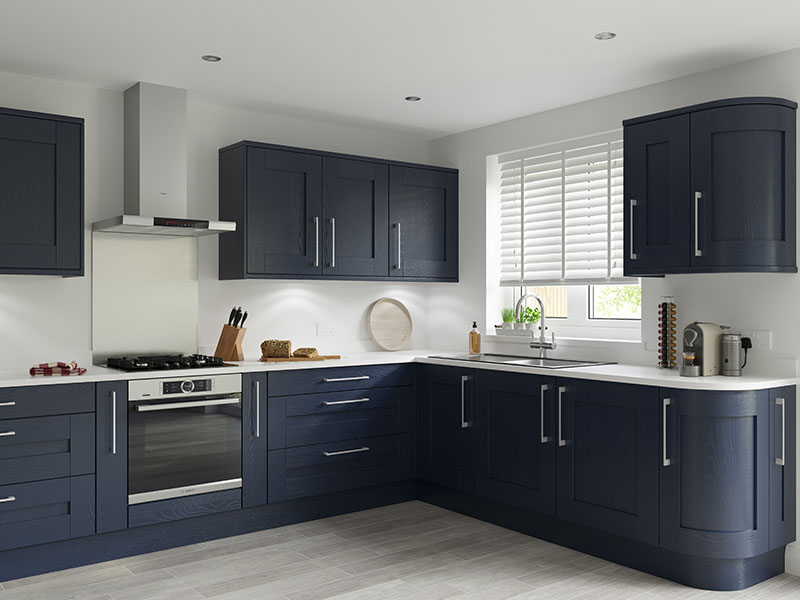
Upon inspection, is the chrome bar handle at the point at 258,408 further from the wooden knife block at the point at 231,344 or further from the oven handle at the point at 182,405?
the wooden knife block at the point at 231,344

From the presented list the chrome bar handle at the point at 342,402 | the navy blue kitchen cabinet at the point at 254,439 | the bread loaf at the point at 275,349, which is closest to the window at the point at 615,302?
the chrome bar handle at the point at 342,402

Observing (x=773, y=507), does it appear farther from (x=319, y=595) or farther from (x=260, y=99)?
(x=260, y=99)

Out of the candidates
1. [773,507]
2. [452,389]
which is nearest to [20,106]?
[452,389]

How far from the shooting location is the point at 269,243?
4.54 m

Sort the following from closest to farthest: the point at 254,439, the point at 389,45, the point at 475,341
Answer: the point at 389,45 → the point at 254,439 → the point at 475,341

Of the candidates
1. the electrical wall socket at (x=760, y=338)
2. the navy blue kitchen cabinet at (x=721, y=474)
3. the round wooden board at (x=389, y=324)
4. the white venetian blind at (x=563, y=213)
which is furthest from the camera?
the round wooden board at (x=389, y=324)

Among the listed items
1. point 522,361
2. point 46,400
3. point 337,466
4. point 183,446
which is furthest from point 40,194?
point 522,361

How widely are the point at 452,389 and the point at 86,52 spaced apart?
2672mm

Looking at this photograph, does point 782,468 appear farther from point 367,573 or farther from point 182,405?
point 182,405

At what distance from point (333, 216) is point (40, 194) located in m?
1.70

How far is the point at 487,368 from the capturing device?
433cm

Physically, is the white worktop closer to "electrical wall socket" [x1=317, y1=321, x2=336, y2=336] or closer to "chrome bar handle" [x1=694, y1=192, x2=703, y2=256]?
"electrical wall socket" [x1=317, y1=321, x2=336, y2=336]

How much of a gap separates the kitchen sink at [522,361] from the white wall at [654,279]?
0.26 meters

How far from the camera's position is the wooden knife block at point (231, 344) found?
4.50m
